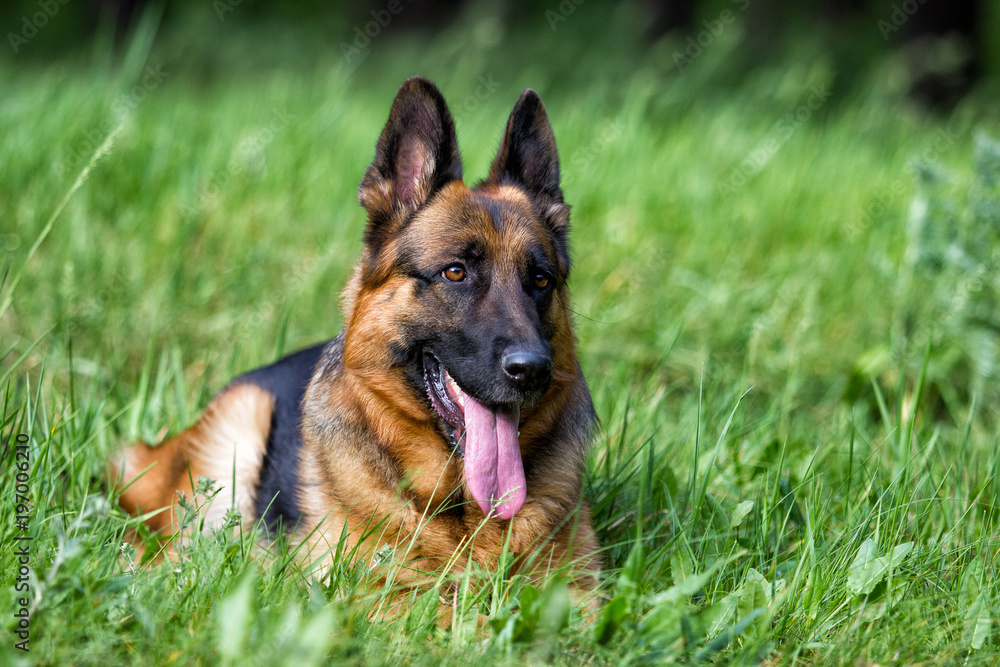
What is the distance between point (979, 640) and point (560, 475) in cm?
143

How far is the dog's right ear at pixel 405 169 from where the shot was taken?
3.24 meters

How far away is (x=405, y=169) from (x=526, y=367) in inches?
43.7

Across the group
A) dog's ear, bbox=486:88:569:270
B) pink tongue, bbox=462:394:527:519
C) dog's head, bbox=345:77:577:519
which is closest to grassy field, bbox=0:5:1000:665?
pink tongue, bbox=462:394:527:519

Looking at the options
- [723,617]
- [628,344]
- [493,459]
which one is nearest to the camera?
[723,617]

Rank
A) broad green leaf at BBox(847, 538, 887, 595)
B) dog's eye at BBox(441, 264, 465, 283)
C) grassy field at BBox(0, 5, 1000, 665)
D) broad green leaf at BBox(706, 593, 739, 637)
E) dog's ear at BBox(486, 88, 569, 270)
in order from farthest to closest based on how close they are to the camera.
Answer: dog's ear at BBox(486, 88, 569, 270) < dog's eye at BBox(441, 264, 465, 283) < broad green leaf at BBox(847, 538, 887, 595) < broad green leaf at BBox(706, 593, 739, 637) < grassy field at BBox(0, 5, 1000, 665)

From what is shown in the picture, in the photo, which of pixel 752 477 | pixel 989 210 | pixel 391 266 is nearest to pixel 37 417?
pixel 391 266

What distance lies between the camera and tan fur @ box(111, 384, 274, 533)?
370 cm

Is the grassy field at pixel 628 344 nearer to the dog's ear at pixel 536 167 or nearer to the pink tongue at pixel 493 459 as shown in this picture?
the pink tongue at pixel 493 459

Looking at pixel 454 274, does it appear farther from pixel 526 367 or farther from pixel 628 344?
pixel 628 344

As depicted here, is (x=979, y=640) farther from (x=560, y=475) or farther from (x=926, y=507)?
(x=560, y=475)

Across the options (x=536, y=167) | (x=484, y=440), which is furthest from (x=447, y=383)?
(x=536, y=167)

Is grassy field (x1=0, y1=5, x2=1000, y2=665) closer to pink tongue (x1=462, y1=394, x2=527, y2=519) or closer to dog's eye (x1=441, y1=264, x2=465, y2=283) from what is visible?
pink tongue (x1=462, y1=394, x2=527, y2=519)

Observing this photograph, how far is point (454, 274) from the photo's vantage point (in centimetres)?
303

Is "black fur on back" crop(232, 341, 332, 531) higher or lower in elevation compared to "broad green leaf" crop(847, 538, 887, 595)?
higher
